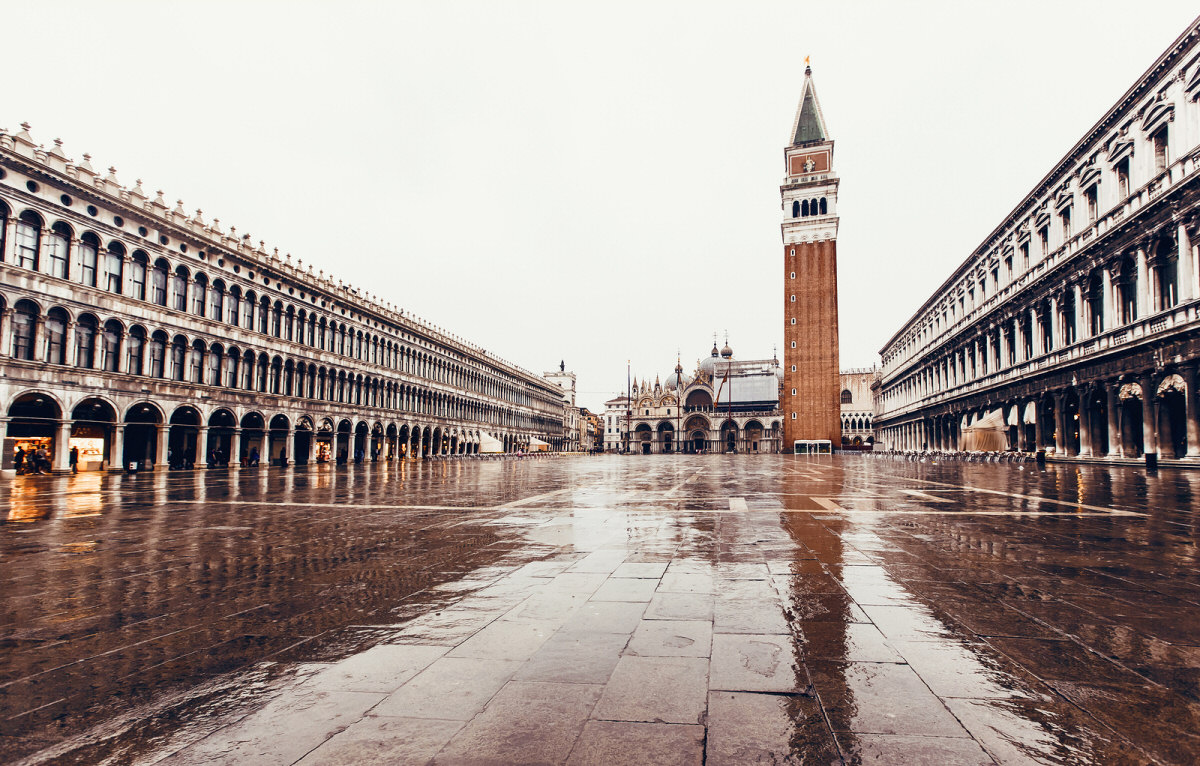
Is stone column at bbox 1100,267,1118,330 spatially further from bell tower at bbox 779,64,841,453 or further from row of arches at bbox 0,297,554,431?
bell tower at bbox 779,64,841,453

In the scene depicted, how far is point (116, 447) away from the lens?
30.7m

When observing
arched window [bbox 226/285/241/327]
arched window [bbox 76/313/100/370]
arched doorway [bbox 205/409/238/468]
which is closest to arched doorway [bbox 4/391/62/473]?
arched window [bbox 76/313/100/370]

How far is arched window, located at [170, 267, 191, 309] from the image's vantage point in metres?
34.5

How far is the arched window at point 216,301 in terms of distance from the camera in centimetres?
3741

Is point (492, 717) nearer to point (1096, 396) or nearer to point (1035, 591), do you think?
point (1035, 591)

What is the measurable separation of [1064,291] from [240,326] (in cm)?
4832

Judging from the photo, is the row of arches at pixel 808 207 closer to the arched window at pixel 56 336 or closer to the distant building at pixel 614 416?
the arched window at pixel 56 336

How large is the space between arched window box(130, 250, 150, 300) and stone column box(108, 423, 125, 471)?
6855 mm

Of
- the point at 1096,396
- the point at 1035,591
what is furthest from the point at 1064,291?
the point at 1035,591

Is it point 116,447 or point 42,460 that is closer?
point 42,460

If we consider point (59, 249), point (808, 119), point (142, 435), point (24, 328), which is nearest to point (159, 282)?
point (59, 249)

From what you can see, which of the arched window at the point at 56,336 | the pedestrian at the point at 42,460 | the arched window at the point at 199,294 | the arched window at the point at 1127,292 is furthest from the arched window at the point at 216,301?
the arched window at the point at 1127,292

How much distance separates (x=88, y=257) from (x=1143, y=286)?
47.8 meters

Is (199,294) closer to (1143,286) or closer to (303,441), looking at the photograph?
(303,441)
